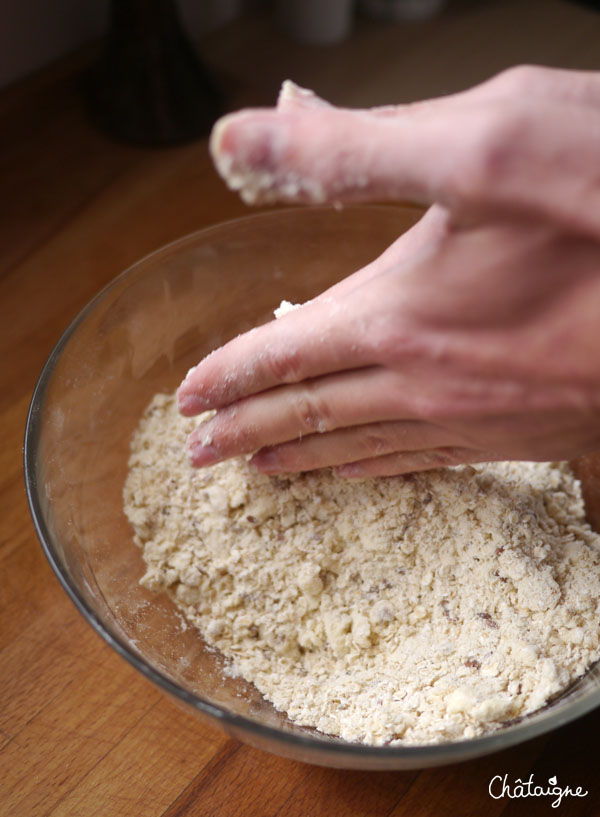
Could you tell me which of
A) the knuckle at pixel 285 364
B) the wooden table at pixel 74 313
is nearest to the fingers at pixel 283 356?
the knuckle at pixel 285 364

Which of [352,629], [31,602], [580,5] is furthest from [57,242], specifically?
[580,5]

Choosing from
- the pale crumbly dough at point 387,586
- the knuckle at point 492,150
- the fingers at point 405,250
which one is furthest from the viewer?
the pale crumbly dough at point 387,586

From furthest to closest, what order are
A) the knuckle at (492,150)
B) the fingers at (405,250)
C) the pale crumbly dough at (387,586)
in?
1. the pale crumbly dough at (387,586)
2. the fingers at (405,250)
3. the knuckle at (492,150)

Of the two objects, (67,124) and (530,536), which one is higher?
(67,124)

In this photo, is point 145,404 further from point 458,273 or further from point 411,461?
point 458,273

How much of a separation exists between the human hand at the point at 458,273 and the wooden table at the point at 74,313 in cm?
32

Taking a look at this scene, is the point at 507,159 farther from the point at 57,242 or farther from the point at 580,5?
the point at 580,5

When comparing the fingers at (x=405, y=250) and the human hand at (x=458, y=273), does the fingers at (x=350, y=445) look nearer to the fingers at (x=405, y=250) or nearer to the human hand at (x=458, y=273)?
the human hand at (x=458, y=273)

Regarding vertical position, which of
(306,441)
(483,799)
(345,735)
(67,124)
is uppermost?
(67,124)

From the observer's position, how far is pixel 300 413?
68 centimetres

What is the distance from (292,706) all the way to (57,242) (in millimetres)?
732

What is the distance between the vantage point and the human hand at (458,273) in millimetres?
474

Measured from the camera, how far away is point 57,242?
113 centimetres

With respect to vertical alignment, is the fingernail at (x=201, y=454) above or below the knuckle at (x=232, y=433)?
below
